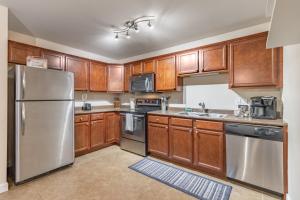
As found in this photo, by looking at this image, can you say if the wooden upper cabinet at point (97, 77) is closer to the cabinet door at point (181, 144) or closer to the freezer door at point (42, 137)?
the freezer door at point (42, 137)

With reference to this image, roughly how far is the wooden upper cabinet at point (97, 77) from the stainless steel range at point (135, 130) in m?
0.96

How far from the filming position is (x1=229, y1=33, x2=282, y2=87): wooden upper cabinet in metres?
2.26

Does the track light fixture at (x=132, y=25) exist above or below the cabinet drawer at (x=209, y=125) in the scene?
above

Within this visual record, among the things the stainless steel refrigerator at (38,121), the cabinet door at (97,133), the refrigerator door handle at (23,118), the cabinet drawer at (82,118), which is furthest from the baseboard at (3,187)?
the cabinet door at (97,133)

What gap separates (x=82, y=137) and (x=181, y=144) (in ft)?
6.82

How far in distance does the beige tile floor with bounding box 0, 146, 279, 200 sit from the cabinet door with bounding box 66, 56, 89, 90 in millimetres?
1770

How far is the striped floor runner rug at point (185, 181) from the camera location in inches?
81.6

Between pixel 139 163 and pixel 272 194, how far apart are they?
203 centimetres

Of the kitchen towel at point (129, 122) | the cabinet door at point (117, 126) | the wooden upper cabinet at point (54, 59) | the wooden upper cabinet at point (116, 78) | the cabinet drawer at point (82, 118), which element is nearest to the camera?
the wooden upper cabinet at point (54, 59)

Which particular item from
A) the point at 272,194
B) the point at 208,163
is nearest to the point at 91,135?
the point at 208,163

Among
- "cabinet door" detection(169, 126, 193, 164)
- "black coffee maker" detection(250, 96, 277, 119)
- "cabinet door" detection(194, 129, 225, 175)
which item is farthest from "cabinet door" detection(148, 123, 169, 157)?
"black coffee maker" detection(250, 96, 277, 119)

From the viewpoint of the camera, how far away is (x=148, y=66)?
381 cm

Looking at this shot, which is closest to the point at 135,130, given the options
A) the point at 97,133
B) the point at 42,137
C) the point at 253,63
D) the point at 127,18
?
the point at 97,133

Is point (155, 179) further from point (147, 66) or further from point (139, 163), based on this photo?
point (147, 66)
